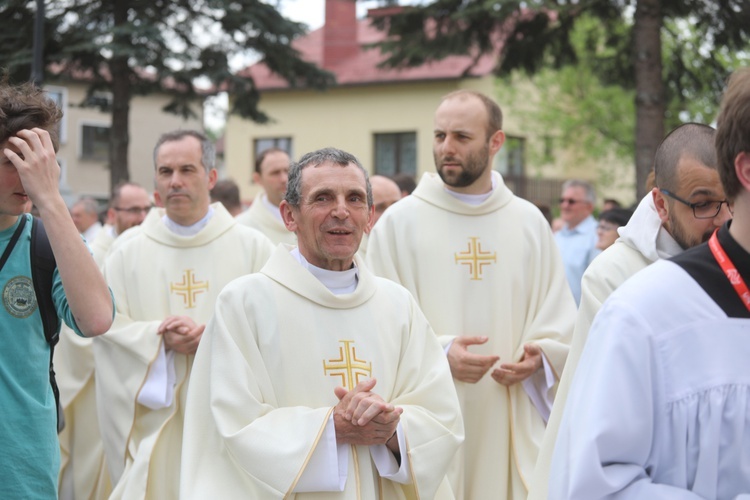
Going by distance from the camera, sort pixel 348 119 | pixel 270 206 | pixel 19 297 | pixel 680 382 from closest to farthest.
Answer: pixel 680 382
pixel 19 297
pixel 270 206
pixel 348 119

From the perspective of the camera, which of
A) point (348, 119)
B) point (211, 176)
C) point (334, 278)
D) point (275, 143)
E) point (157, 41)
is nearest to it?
point (334, 278)

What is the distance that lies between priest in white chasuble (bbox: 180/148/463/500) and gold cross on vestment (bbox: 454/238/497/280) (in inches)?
60.5

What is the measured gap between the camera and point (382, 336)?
4.20 m

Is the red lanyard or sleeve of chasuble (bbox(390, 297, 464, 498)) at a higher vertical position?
the red lanyard

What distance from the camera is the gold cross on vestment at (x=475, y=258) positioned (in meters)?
5.82

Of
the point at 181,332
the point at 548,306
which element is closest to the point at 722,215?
the point at 548,306

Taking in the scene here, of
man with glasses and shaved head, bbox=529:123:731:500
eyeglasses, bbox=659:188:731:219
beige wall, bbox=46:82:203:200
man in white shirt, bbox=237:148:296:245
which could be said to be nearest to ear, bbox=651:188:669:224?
man with glasses and shaved head, bbox=529:123:731:500

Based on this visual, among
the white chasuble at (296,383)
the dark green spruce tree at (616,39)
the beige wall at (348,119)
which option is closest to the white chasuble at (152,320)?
the white chasuble at (296,383)

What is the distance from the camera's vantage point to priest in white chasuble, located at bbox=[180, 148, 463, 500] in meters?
3.92

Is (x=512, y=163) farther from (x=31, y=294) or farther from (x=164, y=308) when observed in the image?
(x=31, y=294)

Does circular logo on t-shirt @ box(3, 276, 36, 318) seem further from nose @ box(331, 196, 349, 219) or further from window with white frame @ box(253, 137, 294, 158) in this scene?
window with white frame @ box(253, 137, 294, 158)

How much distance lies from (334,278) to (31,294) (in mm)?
1165

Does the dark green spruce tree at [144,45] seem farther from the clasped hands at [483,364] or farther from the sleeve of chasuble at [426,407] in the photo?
the sleeve of chasuble at [426,407]

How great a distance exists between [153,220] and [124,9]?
11.2 m
